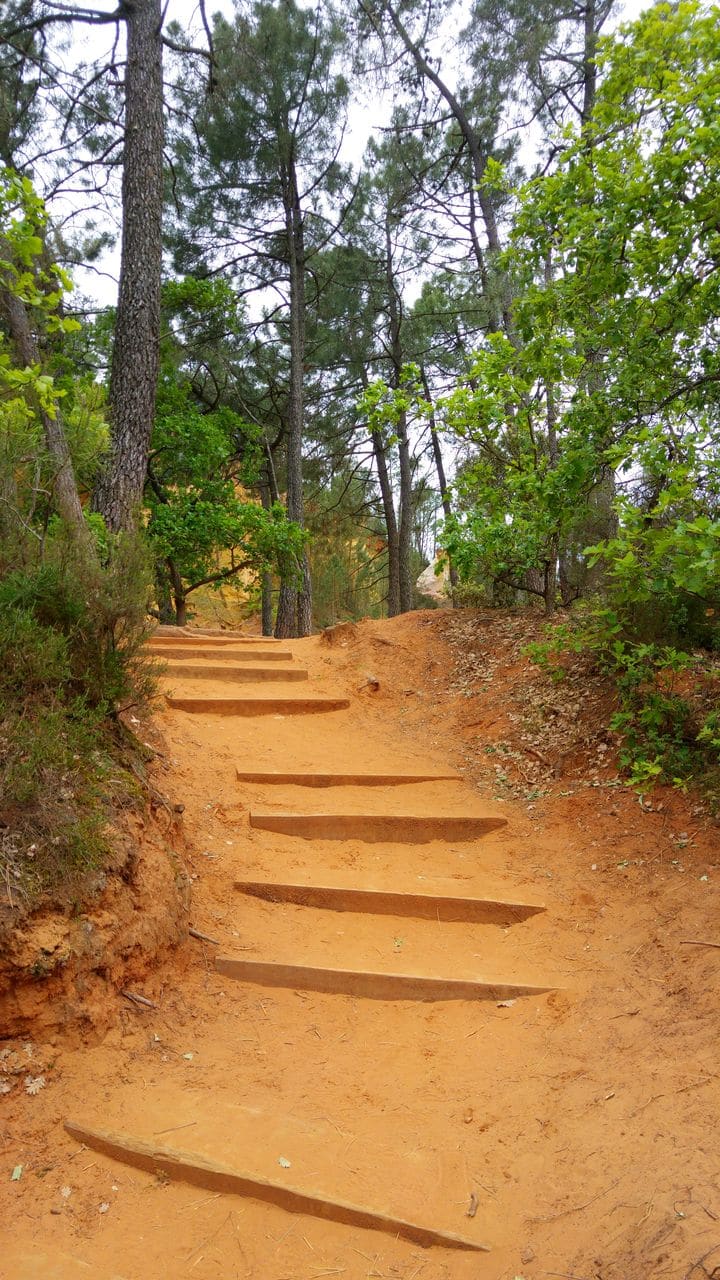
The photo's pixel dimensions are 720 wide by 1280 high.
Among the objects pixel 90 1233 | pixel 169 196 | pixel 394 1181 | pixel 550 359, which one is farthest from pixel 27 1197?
pixel 169 196

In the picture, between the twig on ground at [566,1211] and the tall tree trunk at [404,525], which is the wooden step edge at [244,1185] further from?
the tall tree trunk at [404,525]

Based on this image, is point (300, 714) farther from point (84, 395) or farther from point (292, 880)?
point (84, 395)

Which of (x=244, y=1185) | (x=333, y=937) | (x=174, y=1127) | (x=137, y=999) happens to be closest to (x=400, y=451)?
(x=333, y=937)

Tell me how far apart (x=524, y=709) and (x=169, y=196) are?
11.5 metres

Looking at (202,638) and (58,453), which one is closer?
(58,453)

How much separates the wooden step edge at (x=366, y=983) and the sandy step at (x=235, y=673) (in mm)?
4236

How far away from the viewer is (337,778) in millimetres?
5613

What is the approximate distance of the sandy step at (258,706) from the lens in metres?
6.68

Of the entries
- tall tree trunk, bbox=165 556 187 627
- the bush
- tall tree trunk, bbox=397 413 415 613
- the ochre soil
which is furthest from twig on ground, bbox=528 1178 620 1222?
tall tree trunk, bbox=397 413 415 613

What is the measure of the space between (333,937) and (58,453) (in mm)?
3500

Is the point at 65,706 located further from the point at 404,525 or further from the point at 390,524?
the point at 390,524

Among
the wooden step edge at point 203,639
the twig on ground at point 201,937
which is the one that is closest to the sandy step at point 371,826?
the twig on ground at point 201,937

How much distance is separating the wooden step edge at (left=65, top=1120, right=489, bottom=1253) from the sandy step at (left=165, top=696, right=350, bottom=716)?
415cm

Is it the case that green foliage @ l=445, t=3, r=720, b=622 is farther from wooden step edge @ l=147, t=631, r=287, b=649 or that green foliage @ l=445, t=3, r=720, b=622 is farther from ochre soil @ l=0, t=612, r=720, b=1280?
wooden step edge @ l=147, t=631, r=287, b=649
